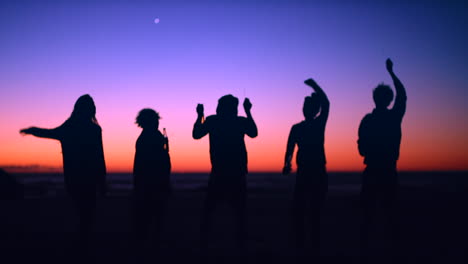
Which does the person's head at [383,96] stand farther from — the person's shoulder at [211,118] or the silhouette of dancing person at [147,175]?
the silhouette of dancing person at [147,175]

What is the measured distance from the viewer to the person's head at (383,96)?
5.07m

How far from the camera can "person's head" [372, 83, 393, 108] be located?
507cm

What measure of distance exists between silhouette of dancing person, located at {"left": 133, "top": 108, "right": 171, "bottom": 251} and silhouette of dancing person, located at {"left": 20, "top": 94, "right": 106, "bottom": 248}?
0.59m

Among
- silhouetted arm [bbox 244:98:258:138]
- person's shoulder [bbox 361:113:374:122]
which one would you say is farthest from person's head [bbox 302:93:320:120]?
silhouetted arm [bbox 244:98:258:138]

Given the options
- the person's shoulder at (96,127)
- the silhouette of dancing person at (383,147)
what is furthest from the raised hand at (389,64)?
the person's shoulder at (96,127)

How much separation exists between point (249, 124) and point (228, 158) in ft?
2.04

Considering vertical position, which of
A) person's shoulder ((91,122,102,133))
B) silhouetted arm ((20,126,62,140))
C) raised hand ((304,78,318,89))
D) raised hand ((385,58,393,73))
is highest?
raised hand ((385,58,393,73))

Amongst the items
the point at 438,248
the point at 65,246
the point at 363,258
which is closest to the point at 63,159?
the point at 65,246

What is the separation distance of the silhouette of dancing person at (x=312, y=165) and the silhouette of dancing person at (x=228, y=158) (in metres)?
0.77

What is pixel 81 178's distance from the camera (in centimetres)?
511

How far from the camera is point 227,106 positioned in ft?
17.6

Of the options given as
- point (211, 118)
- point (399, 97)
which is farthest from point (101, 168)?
point (399, 97)

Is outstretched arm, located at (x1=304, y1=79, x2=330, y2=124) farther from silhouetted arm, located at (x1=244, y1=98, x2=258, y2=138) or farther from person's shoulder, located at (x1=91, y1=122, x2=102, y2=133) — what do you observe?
person's shoulder, located at (x1=91, y1=122, x2=102, y2=133)

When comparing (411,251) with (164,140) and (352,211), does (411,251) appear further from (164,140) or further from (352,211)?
(352,211)
